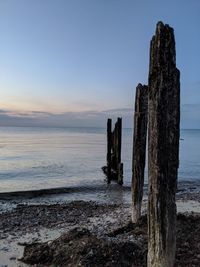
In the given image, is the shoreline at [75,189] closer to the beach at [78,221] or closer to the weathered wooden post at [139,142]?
the beach at [78,221]

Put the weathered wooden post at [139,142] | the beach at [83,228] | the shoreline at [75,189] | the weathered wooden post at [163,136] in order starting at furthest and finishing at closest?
the shoreline at [75,189], the weathered wooden post at [139,142], the beach at [83,228], the weathered wooden post at [163,136]

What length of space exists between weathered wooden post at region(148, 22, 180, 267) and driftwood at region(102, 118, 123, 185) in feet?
57.1

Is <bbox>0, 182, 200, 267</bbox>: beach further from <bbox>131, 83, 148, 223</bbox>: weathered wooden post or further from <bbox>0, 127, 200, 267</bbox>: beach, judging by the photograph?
<bbox>131, 83, 148, 223</bbox>: weathered wooden post

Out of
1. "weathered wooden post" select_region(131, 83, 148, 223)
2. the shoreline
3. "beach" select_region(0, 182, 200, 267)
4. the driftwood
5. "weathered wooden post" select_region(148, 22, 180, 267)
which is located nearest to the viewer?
"weathered wooden post" select_region(148, 22, 180, 267)

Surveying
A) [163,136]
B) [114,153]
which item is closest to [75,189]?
[114,153]

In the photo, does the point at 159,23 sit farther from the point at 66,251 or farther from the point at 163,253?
the point at 66,251

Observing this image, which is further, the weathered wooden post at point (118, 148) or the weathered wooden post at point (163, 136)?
the weathered wooden post at point (118, 148)

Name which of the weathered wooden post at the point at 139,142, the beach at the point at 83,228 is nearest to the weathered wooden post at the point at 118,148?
the beach at the point at 83,228

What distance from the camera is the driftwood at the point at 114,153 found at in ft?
80.4

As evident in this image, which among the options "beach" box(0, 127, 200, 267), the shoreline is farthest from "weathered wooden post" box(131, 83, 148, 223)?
the shoreline

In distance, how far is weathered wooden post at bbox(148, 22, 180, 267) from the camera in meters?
6.64

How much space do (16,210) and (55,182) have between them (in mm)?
9578

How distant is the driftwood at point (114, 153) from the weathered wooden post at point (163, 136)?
17.4 metres

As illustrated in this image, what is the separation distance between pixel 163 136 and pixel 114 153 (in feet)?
63.6
